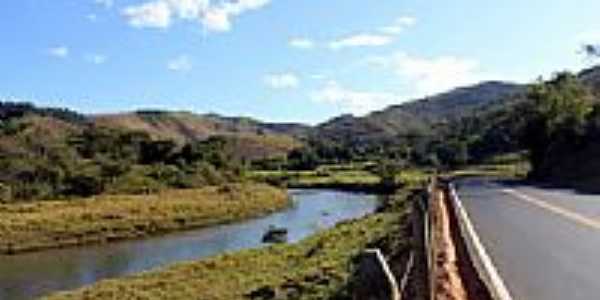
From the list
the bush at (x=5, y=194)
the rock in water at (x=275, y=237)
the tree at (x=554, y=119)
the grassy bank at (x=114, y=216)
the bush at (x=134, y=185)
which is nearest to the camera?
the rock in water at (x=275, y=237)

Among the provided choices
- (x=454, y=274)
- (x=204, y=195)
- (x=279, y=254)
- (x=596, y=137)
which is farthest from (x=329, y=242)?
(x=204, y=195)

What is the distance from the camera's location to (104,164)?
117562 millimetres

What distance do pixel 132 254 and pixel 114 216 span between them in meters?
21.5

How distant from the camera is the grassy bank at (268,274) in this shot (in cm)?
2817

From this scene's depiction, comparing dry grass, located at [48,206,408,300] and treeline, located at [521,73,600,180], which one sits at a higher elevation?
treeline, located at [521,73,600,180]

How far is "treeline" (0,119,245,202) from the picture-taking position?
105812mm

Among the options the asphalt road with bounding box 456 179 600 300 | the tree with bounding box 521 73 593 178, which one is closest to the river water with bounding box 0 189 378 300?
the tree with bounding box 521 73 593 178

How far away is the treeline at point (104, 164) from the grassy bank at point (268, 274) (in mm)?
54455

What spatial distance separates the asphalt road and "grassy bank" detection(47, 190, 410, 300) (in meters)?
2.70

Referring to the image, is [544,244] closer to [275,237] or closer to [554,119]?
[275,237]

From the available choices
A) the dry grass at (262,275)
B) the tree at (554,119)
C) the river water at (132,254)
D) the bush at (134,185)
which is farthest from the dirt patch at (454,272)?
the bush at (134,185)

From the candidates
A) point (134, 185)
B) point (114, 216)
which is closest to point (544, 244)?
point (114, 216)

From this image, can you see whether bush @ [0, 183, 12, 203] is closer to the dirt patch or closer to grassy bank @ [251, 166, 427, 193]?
grassy bank @ [251, 166, 427, 193]

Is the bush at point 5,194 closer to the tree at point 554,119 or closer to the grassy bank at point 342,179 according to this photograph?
the grassy bank at point 342,179
